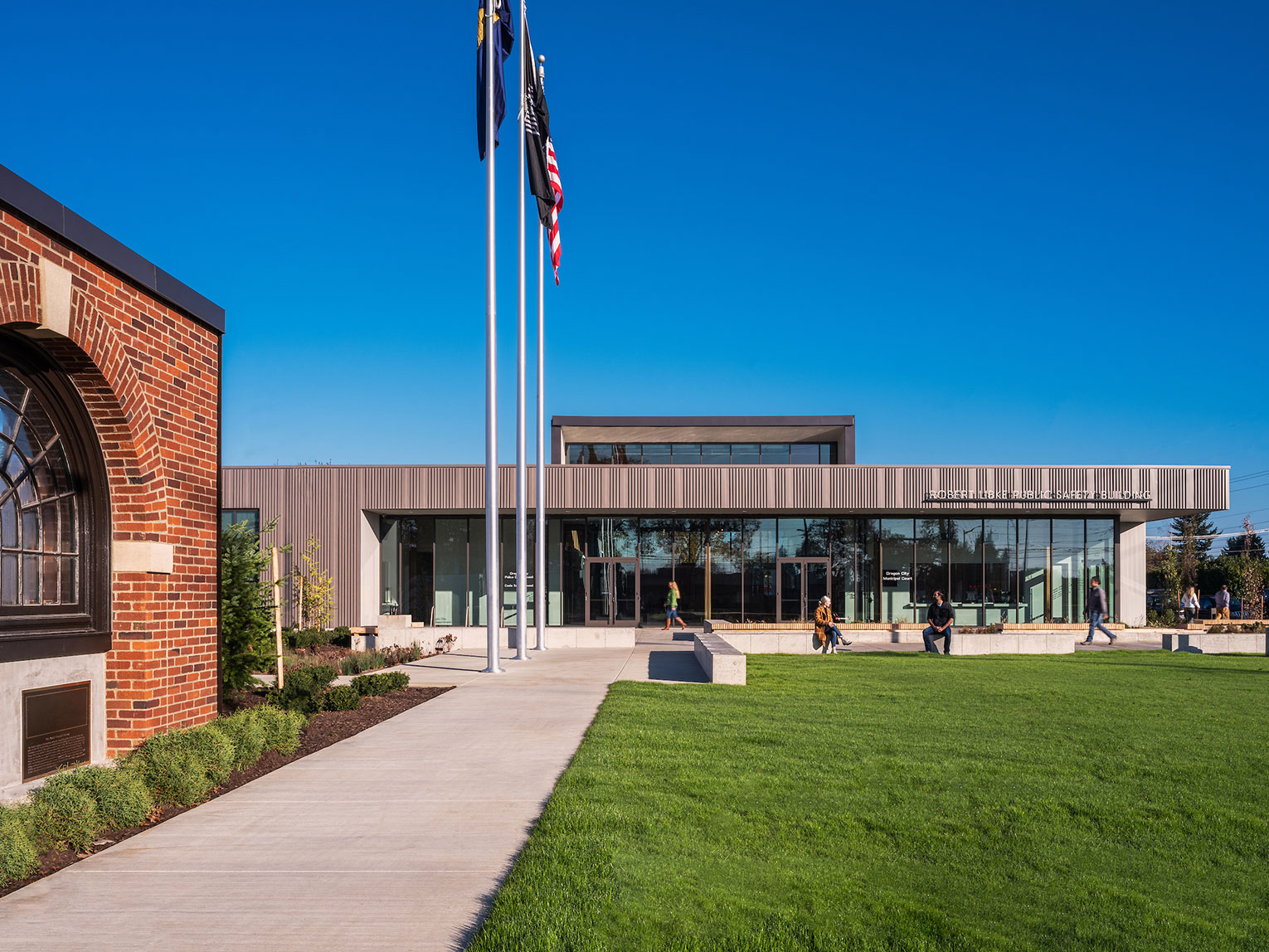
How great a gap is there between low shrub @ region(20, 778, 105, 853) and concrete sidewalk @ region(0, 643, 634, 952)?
0.28 m

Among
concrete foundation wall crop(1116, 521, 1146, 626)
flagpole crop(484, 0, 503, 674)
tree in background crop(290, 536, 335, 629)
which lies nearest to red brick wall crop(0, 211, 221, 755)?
flagpole crop(484, 0, 503, 674)

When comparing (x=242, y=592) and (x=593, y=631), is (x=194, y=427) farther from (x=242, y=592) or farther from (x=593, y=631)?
(x=593, y=631)

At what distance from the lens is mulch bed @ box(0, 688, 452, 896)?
5988 mm

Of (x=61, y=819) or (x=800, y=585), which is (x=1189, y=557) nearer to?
(x=800, y=585)

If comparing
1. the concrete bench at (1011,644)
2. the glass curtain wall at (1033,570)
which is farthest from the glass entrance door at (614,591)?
the glass curtain wall at (1033,570)

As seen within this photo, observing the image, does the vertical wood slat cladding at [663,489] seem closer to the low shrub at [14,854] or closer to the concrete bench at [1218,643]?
the concrete bench at [1218,643]

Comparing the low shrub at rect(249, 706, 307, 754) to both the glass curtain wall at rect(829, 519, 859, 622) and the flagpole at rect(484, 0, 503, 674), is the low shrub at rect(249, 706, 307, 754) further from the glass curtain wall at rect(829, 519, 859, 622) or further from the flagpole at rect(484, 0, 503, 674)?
the glass curtain wall at rect(829, 519, 859, 622)

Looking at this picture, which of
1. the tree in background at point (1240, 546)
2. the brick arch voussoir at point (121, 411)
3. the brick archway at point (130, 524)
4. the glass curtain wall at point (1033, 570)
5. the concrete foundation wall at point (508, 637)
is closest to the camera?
the brick arch voussoir at point (121, 411)

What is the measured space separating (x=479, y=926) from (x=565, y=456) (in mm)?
34474

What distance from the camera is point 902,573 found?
33.2m

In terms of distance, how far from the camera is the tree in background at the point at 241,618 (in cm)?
1124

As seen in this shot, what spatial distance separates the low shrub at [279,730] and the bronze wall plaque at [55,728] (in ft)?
4.95

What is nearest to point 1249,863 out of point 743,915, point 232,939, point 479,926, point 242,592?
point 743,915

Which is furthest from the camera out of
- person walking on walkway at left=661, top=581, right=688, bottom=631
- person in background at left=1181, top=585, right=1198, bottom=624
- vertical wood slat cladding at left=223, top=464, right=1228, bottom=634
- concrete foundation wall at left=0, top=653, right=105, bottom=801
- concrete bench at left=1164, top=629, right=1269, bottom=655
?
person in background at left=1181, top=585, right=1198, bottom=624
